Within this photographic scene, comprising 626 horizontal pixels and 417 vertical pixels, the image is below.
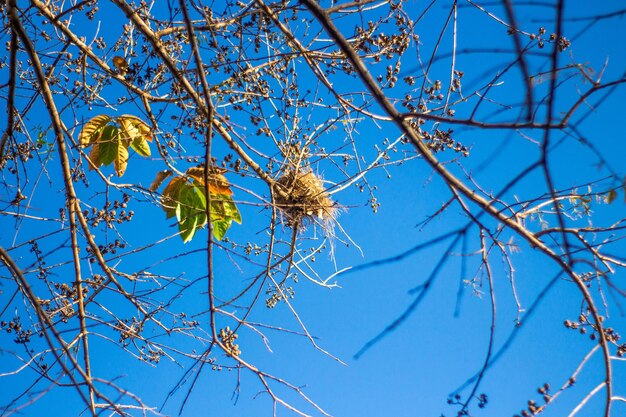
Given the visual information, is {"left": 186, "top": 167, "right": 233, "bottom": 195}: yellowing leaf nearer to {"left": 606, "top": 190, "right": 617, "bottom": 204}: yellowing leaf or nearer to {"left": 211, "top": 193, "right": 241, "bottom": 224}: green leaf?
{"left": 211, "top": 193, "right": 241, "bottom": 224}: green leaf

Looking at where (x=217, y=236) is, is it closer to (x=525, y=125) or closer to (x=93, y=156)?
(x=93, y=156)

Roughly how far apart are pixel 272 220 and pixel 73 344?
39.3 inches

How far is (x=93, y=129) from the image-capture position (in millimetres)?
2959

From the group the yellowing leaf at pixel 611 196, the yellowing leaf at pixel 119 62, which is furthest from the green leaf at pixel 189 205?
the yellowing leaf at pixel 611 196

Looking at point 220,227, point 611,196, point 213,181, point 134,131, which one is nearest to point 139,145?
point 134,131

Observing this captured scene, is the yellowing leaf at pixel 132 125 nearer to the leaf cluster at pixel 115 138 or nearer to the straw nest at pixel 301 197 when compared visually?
the leaf cluster at pixel 115 138

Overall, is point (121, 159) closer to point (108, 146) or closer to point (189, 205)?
point (108, 146)

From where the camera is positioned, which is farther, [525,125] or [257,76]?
[257,76]

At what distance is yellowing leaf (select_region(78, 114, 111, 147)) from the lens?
2932mm

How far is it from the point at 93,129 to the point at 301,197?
106cm

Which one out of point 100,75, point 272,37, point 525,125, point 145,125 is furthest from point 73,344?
point 525,125

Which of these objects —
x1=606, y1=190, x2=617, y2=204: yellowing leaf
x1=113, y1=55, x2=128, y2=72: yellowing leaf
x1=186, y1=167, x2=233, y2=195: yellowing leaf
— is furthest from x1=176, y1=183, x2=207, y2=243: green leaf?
x1=606, y1=190, x2=617, y2=204: yellowing leaf

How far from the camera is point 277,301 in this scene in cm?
332

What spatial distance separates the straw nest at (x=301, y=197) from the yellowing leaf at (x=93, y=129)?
0.87m
